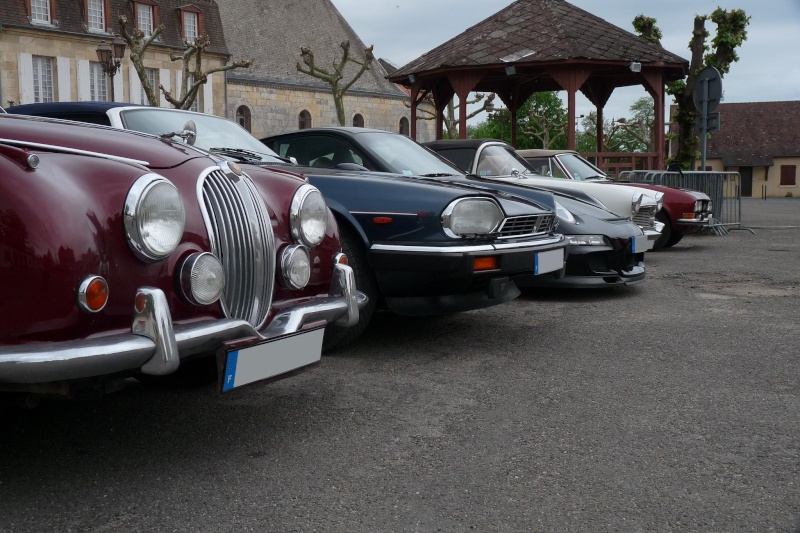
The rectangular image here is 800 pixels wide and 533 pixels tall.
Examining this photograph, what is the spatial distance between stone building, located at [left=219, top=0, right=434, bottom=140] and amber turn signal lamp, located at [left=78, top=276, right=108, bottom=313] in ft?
136

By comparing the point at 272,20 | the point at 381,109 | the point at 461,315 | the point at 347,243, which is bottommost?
the point at 461,315

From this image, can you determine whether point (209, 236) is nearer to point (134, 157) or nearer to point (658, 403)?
point (134, 157)

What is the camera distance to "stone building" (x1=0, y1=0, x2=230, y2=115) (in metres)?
33.8

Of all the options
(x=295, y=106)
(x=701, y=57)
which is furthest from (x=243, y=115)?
(x=701, y=57)

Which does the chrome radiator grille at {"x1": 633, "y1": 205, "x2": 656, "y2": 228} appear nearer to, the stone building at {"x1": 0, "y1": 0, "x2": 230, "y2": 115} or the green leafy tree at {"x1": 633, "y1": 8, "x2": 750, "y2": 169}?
the green leafy tree at {"x1": 633, "y1": 8, "x2": 750, "y2": 169}

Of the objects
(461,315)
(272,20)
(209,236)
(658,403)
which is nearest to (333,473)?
(209,236)

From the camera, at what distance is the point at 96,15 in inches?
1449

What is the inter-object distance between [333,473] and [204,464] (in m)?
0.48

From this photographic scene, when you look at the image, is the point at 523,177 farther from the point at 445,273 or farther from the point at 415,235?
the point at 445,273

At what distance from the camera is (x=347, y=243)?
4.92 m

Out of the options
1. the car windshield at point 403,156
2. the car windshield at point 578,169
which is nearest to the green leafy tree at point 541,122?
the car windshield at point 578,169

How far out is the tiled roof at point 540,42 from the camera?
57.7 ft

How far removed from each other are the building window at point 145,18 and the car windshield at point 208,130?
3579 centimetres

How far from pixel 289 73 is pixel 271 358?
148 ft
